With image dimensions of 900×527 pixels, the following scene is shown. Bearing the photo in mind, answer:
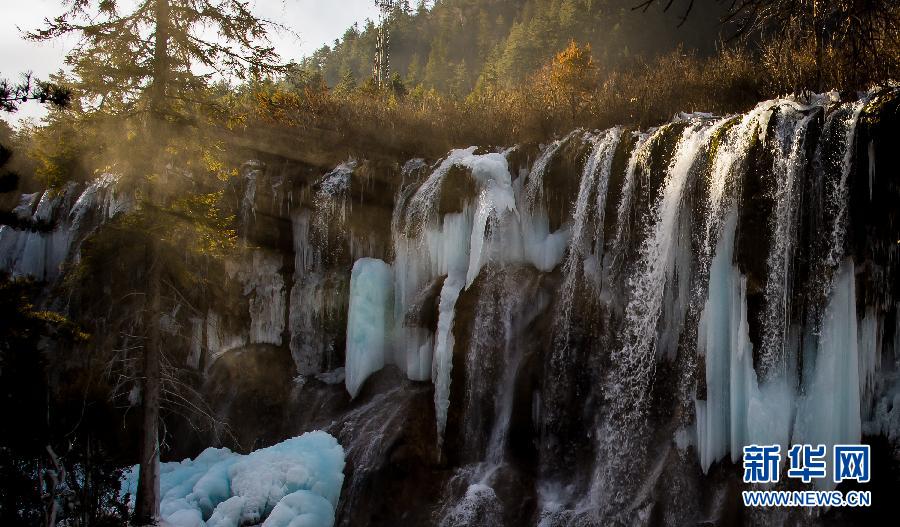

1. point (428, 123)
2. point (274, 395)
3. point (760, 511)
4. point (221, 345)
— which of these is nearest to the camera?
point (760, 511)

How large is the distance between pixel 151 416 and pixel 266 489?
265cm

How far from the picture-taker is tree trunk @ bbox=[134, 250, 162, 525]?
948cm

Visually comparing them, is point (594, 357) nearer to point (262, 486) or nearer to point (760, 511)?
point (760, 511)

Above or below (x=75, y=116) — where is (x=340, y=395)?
below

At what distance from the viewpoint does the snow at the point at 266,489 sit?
429 inches

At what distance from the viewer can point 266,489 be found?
37.3ft

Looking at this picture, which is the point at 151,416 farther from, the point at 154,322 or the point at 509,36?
the point at 509,36

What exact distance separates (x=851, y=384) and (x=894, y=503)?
4.77 ft

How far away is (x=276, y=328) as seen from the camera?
16.5 meters

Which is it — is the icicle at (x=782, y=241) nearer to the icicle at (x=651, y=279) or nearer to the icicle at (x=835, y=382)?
the icicle at (x=835, y=382)

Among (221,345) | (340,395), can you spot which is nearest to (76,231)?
(221,345)

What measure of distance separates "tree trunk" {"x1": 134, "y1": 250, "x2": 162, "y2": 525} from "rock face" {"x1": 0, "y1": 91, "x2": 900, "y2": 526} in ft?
6.44

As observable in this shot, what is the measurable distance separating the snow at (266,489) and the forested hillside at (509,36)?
20.5 m

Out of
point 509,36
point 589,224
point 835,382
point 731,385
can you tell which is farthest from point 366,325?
point 509,36
